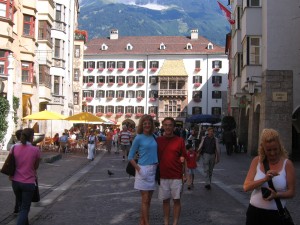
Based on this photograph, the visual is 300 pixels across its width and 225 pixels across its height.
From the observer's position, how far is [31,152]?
7.87 meters

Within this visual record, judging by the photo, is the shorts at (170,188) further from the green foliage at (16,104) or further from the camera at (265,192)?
the green foliage at (16,104)

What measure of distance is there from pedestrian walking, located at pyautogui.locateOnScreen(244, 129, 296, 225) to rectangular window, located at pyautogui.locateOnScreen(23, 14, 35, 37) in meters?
30.2

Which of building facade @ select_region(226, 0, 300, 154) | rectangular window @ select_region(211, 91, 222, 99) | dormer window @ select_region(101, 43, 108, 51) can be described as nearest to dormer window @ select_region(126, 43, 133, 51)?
dormer window @ select_region(101, 43, 108, 51)

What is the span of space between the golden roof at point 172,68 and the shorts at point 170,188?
3228 inches

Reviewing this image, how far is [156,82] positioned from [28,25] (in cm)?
5801

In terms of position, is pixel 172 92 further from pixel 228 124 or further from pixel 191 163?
pixel 191 163

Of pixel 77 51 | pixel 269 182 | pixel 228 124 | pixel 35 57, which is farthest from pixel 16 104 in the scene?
pixel 77 51

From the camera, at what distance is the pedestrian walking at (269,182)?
189 inches

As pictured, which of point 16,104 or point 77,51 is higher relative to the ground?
point 77,51

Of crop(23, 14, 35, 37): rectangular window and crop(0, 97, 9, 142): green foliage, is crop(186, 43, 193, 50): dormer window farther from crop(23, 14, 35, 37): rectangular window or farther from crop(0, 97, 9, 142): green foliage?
crop(0, 97, 9, 142): green foliage

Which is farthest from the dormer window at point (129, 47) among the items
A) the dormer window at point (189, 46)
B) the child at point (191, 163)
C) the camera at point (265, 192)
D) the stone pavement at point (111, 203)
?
the camera at point (265, 192)

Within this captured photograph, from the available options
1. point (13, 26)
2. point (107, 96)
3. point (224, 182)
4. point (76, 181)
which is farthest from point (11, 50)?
point (107, 96)

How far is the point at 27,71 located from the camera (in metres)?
33.6

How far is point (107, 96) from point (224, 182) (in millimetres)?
75953
